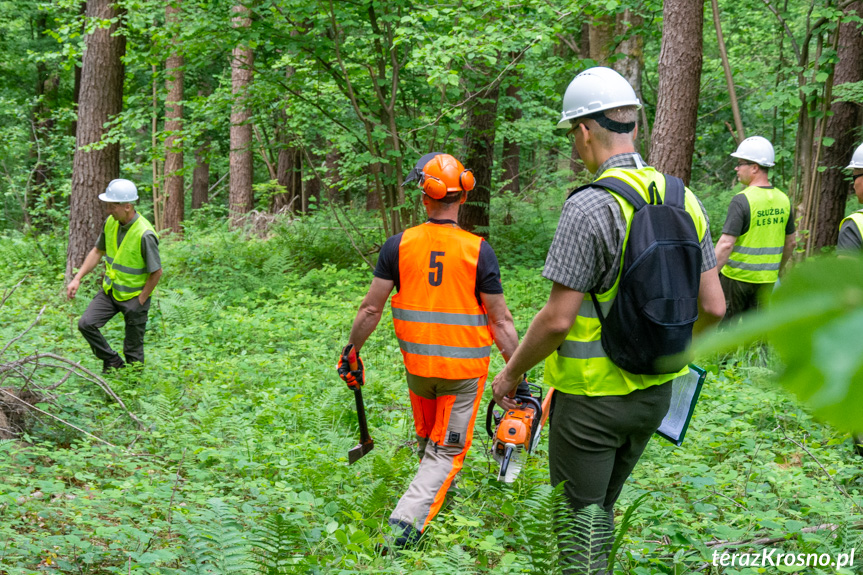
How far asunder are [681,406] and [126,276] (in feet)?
19.6

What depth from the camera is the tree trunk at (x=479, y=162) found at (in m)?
11.2

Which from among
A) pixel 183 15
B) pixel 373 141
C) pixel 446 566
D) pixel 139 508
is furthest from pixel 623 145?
pixel 183 15

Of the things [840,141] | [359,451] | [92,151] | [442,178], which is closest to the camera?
[442,178]

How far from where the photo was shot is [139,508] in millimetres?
4352

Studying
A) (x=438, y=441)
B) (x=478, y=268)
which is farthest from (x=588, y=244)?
(x=438, y=441)

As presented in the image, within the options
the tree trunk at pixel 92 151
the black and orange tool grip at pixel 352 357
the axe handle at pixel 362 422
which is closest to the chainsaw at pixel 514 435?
the black and orange tool grip at pixel 352 357

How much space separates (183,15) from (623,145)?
27.1 feet

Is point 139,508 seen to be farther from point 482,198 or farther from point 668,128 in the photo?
point 482,198

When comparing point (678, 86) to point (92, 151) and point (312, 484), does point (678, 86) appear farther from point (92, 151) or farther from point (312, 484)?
point (92, 151)

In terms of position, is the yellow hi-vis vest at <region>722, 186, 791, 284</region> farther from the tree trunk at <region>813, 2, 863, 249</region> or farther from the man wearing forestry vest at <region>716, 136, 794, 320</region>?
the tree trunk at <region>813, 2, 863, 249</region>

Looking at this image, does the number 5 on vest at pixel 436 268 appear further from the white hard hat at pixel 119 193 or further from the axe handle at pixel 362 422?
the white hard hat at pixel 119 193

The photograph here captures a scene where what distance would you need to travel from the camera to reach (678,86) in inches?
315

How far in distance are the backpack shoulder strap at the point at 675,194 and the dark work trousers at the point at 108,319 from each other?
6.04 m

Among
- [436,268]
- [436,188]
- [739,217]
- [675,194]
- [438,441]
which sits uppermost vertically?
[675,194]
